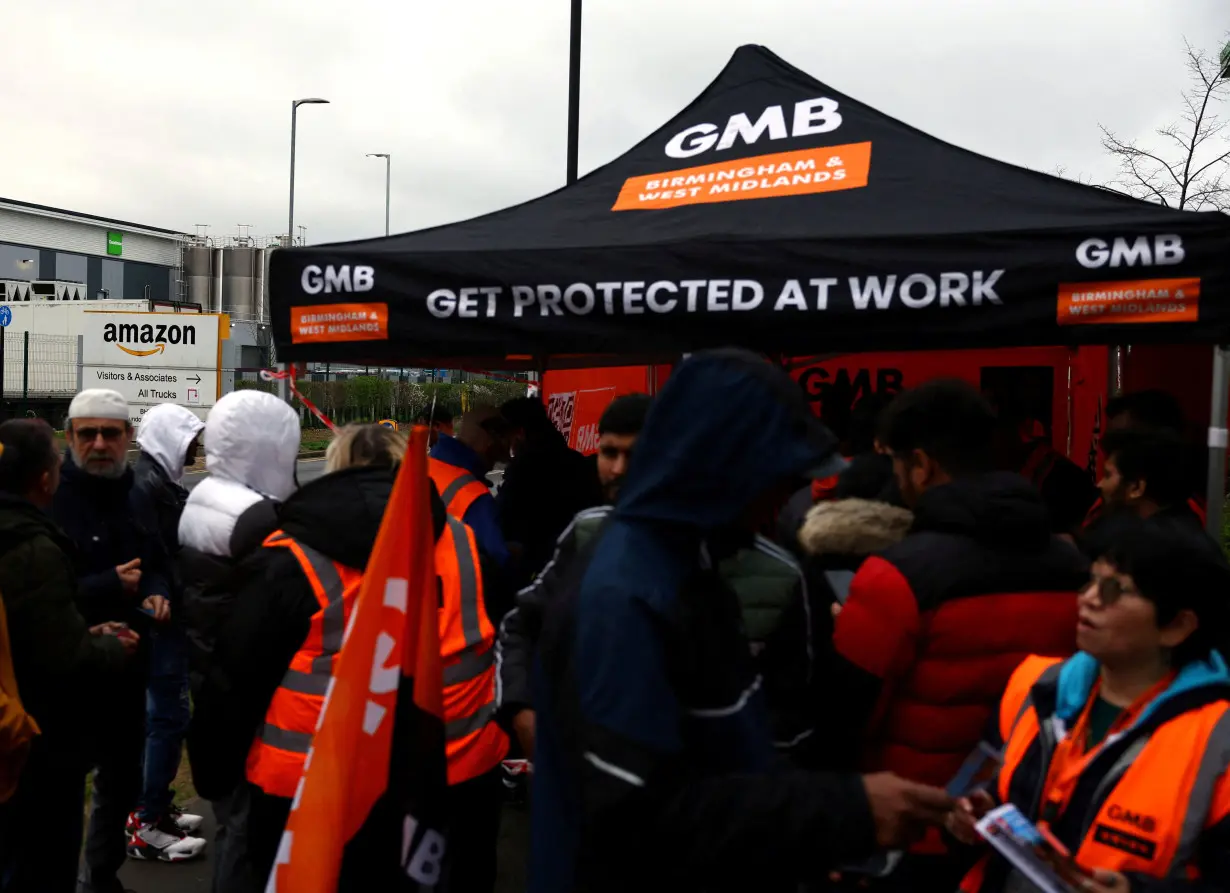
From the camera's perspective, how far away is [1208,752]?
1.80 m

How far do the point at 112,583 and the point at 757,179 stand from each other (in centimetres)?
303

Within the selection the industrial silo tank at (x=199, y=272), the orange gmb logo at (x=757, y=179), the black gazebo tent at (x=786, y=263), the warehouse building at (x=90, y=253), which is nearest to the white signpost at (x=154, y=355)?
the black gazebo tent at (x=786, y=263)

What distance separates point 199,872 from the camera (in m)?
4.32

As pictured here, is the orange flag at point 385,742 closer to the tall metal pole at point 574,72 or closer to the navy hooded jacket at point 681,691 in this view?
the navy hooded jacket at point 681,691

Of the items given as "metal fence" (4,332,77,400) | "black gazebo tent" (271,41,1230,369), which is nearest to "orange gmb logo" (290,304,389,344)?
"black gazebo tent" (271,41,1230,369)

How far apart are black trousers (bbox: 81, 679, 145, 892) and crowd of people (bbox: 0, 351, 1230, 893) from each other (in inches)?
0.5

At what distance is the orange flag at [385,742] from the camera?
2264 mm

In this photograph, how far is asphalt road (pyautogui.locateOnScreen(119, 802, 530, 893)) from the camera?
419 centimetres

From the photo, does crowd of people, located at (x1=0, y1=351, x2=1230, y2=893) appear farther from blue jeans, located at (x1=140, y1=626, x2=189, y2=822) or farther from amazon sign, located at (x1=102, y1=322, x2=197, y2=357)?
amazon sign, located at (x1=102, y1=322, x2=197, y2=357)

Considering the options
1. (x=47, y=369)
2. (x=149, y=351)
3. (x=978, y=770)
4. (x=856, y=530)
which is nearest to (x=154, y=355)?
(x=149, y=351)

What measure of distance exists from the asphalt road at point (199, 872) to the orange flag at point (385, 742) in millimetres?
2110

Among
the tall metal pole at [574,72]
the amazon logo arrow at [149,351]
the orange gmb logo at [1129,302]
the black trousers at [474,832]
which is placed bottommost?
the black trousers at [474,832]

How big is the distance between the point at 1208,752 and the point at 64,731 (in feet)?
10.5

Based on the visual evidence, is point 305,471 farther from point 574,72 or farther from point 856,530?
point 856,530
